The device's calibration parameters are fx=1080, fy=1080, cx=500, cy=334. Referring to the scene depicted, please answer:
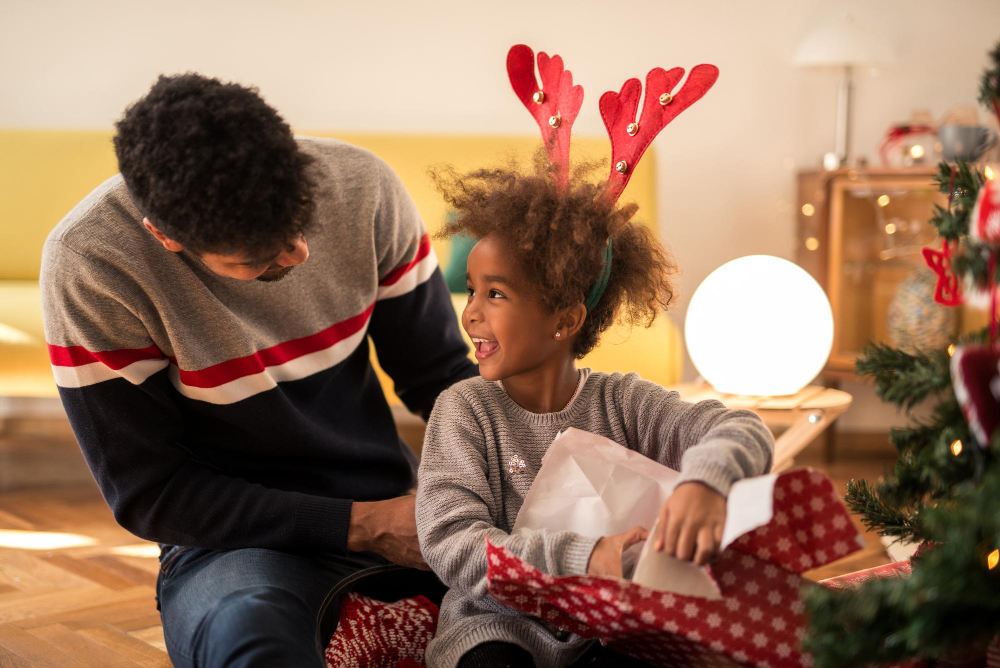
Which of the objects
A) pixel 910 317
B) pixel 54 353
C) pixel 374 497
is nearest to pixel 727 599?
pixel 374 497

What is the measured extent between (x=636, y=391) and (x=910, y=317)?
2012 millimetres

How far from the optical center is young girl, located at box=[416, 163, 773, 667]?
1.20 meters

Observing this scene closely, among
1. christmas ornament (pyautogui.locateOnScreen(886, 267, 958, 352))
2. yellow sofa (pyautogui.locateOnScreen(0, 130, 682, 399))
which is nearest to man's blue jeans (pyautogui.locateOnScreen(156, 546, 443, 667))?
yellow sofa (pyautogui.locateOnScreen(0, 130, 682, 399))

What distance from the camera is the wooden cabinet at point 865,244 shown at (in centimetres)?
322

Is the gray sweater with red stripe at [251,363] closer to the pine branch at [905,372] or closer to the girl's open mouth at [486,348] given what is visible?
the girl's open mouth at [486,348]

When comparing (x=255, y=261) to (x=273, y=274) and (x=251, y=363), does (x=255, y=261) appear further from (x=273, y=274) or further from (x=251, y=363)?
(x=251, y=363)

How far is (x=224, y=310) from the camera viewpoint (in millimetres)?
1387

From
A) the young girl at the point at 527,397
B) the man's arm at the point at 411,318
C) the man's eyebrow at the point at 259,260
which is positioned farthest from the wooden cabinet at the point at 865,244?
the man's eyebrow at the point at 259,260

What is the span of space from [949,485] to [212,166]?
31.2 inches

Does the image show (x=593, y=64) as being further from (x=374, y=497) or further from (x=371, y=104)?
(x=374, y=497)

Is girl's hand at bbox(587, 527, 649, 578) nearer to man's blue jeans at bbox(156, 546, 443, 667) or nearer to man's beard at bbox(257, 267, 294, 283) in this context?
man's blue jeans at bbox(156, 546, 443, 667)

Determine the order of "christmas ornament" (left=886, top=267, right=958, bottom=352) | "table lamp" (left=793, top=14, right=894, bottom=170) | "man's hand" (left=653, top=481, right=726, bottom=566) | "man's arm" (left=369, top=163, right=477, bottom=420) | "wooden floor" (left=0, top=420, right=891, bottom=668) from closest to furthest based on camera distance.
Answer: "man's hand" (left=653, top=481, right=726, bottom=566) → "man's arm" (left=369, top=163, right=477, bottom=420) → "wooden floor" (left=0, top=420, right=891, bottom=668) → "christmas ornament" (left=886, top=267, right=958, bottom=352) → "table lamp" (left=793, top=14, right=894, bottom=170)

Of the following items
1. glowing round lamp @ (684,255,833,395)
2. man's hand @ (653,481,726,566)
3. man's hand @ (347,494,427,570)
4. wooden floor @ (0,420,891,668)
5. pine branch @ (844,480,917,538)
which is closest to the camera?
man's hand @ (653,481,726,566)

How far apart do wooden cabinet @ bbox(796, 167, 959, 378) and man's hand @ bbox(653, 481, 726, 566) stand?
7.55ft
